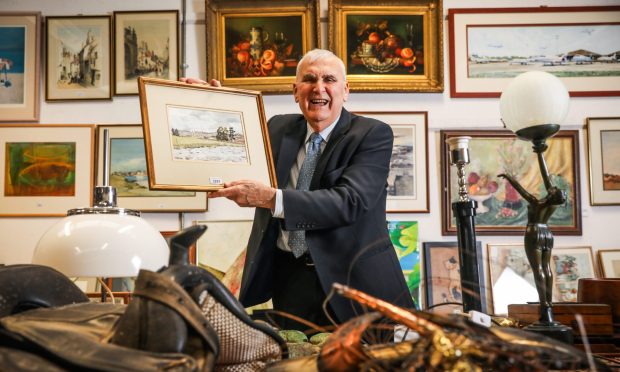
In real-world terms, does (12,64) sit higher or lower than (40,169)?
higher

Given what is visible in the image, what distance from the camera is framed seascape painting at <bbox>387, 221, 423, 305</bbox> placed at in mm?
4141

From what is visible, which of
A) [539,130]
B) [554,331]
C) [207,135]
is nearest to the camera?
[554,331]

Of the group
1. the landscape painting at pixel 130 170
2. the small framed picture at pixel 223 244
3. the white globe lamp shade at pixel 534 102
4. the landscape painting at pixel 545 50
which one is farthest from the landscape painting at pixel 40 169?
the white globe lamp shade at pixel 534 102

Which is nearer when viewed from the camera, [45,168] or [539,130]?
[539,130]

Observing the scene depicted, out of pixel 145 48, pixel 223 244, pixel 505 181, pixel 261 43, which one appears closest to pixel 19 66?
pixel 145 48

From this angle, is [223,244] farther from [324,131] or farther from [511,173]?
[511,173]

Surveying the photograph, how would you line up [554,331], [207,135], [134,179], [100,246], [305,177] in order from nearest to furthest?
[554,331] < [100,246] < [207,135] < [305,177] < [134,179]

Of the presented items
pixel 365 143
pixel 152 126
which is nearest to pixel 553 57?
pixel 365 143

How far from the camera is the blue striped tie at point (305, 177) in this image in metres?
2.57

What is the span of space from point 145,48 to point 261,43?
0.82 metres

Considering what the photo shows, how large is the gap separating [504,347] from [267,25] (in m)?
3.97

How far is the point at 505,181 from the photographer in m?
4.32

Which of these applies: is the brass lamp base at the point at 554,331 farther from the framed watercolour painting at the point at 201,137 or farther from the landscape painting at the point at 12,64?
the landscape painting at the point at 12,64

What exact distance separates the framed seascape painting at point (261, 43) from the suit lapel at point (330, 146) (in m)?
1.51
